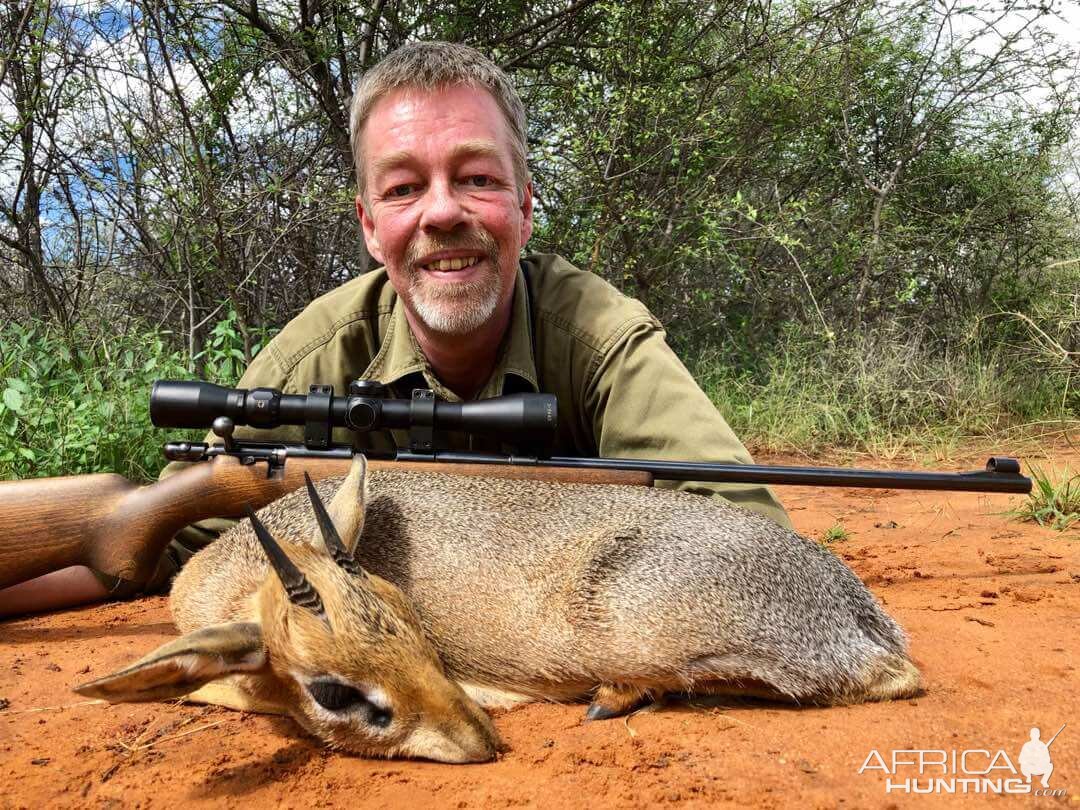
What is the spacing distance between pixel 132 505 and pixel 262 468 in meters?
0.65

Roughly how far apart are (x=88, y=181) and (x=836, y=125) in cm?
875

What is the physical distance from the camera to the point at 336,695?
261 cm

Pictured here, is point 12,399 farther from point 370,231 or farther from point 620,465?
point 620,465

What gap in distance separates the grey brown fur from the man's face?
1104 millimetres

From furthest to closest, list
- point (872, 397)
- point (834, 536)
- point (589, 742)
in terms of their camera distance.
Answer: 1. point (872, 397)
2. point (834, 536)
3. point (589, 742)

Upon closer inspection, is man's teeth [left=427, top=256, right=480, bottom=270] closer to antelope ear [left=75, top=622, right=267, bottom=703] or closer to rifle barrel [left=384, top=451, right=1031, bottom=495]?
rifle barrel [left=384, top=451, right=1031, bottom=495]

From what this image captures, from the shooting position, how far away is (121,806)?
240 centimetres

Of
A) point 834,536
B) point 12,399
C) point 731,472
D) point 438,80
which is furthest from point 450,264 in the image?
point 834,536

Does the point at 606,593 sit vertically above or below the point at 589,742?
above

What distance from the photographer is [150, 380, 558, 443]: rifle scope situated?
3.57 metres

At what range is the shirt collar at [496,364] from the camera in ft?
14.7

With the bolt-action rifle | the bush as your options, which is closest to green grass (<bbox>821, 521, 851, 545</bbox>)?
the bolt-action rifle

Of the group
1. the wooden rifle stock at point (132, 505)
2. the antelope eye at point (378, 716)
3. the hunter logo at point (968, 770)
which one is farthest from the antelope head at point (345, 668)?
the hunter logo at point (968, 770)

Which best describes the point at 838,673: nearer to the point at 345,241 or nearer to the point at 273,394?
the point at 273,394
